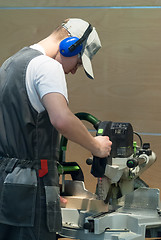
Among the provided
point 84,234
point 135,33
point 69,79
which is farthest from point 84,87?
point 84,234

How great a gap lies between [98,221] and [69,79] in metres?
1.78

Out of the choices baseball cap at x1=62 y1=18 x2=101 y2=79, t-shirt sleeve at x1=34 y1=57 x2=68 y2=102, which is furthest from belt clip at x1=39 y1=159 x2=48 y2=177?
baseball cap at x1=62 y1=18 x2=101 y2=79

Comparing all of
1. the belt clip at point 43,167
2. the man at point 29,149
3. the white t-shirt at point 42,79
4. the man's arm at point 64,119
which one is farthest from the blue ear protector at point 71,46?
the belt clip at point 43,167

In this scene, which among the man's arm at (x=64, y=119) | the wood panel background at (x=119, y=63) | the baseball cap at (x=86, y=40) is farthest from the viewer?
the wood panel background at (x=119, y=63)

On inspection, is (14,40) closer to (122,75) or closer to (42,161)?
(122,75)

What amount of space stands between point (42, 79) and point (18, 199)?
55cm

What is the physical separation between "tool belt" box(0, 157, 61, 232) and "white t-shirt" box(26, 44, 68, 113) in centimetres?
27

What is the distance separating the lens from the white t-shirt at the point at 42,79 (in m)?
1.95

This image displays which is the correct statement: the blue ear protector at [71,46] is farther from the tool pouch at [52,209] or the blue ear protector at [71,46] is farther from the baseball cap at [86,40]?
the tool pouch at [52,209]

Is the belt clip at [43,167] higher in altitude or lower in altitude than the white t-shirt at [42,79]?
lower

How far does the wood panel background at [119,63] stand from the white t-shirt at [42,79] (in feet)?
5.83

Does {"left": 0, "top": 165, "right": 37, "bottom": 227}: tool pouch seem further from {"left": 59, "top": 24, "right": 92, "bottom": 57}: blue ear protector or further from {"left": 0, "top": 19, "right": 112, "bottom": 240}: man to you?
{"left": 59, "top": 24, "right": 92, "bottom": 57}: blue ear protector

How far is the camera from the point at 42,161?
2113 millimetres

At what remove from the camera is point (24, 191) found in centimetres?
207
